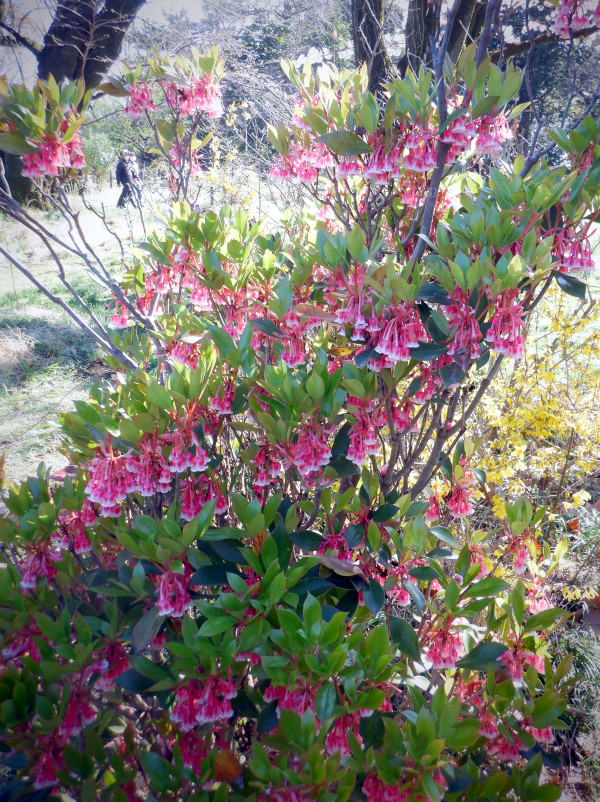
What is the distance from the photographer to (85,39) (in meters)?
5.97

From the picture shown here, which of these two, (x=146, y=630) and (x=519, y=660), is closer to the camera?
(x=146, y=630)

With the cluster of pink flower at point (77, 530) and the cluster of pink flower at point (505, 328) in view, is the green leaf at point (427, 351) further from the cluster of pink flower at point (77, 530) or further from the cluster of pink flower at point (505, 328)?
the cluster of pink flower at point (77, 530)

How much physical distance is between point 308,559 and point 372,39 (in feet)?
16.7

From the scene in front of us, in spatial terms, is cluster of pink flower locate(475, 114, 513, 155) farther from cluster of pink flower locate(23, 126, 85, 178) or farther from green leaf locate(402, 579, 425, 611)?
cluster of pink flower locate(23, 126, 85, 178)

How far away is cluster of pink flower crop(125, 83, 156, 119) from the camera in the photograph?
2.39m

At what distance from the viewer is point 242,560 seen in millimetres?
1061

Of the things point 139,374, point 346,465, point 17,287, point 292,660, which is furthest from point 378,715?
point 17,287

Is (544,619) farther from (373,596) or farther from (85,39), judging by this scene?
(85,39)

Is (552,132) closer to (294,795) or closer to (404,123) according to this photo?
(404,123)

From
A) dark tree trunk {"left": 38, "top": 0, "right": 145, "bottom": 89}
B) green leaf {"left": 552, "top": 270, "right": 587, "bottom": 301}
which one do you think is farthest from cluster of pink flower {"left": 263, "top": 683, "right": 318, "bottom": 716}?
dark tree trunk {"left": 38, "top": 0, "right": 145, "bottom": 89}

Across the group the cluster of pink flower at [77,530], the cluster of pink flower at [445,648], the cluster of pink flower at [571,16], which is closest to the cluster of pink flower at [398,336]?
the cluster of pink flower at [445,648]

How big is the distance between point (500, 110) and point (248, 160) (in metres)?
5.62

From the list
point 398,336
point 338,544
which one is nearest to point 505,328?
point 398,336

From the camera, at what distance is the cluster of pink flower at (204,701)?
920 millimetres
